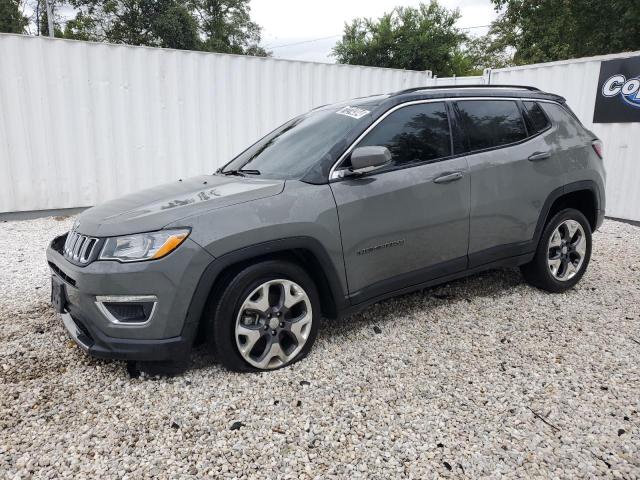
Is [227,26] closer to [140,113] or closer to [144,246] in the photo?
[140,113]

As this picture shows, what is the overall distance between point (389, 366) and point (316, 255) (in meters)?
0.86

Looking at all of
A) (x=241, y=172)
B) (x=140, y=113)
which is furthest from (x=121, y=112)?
(x=241, y=172)

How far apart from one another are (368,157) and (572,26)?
22.0m

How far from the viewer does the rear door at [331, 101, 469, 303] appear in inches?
118

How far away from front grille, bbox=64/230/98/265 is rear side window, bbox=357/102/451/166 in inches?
67.8

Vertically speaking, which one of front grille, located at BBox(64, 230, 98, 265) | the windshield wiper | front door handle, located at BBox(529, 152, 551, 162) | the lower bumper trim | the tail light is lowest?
A: the lower bumper trim

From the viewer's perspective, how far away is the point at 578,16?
750 inches

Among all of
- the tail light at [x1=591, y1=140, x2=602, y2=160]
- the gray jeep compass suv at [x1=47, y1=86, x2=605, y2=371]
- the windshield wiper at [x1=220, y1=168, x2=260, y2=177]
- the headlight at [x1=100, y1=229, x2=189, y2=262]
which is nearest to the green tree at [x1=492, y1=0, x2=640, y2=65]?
the tail light at [x1=591, y1=140, x2=602, y2=160]

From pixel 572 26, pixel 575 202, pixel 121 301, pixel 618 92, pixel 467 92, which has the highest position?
pixel 572 26

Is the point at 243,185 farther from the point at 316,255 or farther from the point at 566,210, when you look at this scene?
the point at 566,210

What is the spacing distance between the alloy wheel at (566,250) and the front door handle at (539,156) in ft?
2.03

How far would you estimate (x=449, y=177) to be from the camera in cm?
334

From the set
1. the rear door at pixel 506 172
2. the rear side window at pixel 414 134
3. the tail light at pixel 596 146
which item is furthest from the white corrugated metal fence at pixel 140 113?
the rear side window at pixel 414 134

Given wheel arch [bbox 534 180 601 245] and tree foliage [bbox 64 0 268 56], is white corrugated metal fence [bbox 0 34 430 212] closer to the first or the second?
wheel arch [bbox 534 180 601 245]
